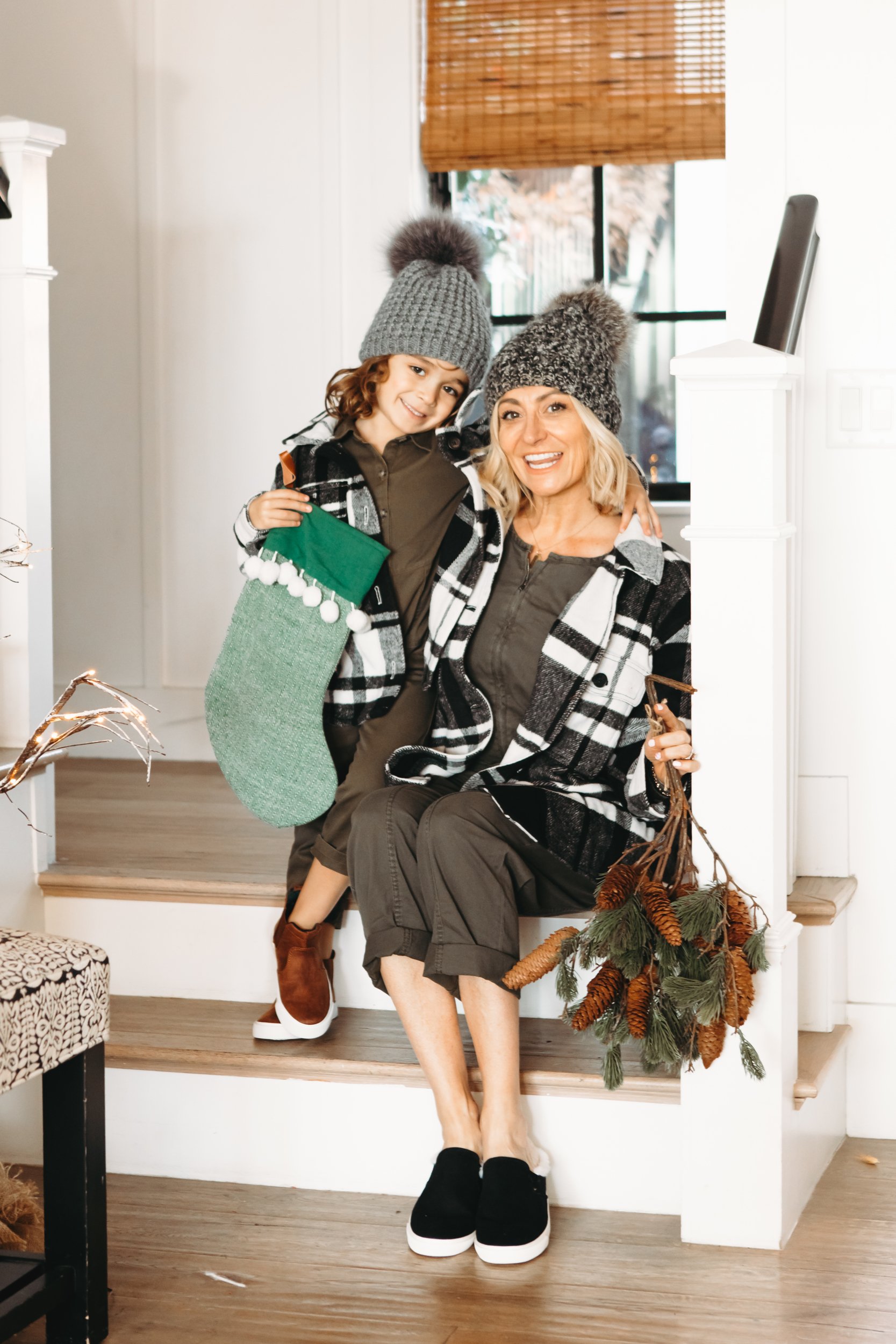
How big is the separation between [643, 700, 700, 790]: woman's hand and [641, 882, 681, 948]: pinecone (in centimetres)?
15

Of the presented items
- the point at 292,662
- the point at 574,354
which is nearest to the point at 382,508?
the point at 292,662

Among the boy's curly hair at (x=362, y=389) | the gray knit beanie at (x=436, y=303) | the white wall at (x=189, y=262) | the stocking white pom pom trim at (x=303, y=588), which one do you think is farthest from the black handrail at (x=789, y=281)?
the white wall at (x=189, y=262)

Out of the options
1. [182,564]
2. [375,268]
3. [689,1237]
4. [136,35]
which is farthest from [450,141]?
[689,1237]

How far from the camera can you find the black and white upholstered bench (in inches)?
67.3

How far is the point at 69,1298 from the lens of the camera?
5.75ft

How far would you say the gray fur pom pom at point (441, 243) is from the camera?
2.41 m

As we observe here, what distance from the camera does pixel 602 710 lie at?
2143mm

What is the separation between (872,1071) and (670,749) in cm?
76

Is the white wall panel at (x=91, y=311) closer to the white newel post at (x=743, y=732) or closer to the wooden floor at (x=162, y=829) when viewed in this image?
the wooden floor at (x=162, y=829)

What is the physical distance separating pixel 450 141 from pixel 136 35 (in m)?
Answer: 0.84

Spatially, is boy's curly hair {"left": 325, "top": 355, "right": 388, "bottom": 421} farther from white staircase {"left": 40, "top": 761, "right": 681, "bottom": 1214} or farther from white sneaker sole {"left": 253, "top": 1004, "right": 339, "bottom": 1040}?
white sneaker sole {"left": 253, "top": 1004, "right": 339, "bottom": 1040}

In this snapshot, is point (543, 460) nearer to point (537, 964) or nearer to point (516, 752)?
point (516, 752)

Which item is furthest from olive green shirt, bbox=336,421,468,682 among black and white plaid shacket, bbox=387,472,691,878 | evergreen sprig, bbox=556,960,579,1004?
evergreen sprig, bbox=556,960,579,1004

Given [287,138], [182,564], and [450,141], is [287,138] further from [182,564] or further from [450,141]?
[182,564]
